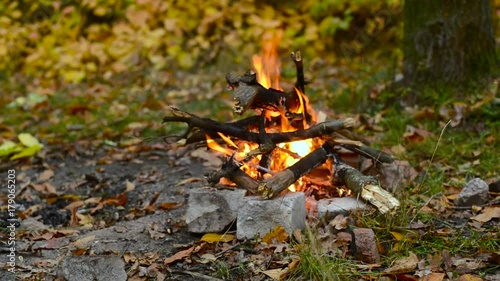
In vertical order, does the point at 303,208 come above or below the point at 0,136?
above

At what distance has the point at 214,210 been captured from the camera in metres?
3.50

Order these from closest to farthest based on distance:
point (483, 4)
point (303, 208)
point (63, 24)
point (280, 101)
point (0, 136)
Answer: point (303, 208), point (280, 101), point (483, 4), point (0, 136), point (63, 24)

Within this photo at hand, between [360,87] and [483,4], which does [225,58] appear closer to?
[360,87]

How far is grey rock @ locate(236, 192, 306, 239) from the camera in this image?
3.28 m

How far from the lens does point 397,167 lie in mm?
3904

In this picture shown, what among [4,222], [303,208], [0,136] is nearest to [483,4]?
[303,208]

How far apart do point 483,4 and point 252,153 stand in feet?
8.98

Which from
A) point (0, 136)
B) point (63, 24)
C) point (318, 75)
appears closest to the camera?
point (0, 136)

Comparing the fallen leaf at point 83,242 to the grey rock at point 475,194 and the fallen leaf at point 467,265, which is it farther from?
the grey rock at point 475,194

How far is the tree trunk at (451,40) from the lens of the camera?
5.24m

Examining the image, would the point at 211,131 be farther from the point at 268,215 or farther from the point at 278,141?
the point at 268,215

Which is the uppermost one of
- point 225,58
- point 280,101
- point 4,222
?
point 280,101

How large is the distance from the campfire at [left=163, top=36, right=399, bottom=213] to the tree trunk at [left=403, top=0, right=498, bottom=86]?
1719 millimetres

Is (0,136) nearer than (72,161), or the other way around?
(72,161)
